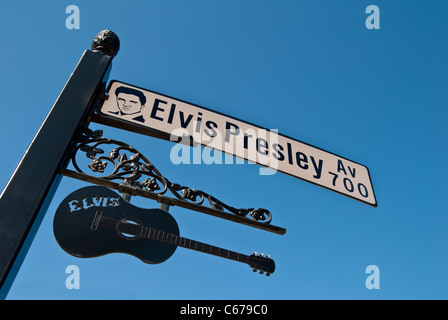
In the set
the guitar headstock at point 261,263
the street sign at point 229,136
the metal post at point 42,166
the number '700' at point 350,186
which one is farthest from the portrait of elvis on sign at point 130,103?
the number '700' at point 350,186

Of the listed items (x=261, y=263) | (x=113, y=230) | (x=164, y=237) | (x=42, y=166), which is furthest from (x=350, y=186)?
(x=42, y=166)

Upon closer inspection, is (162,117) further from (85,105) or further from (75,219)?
(75,219)

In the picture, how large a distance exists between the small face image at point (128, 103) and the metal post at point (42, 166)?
15cm

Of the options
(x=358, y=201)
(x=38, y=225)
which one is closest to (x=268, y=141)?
(x=358, y=201)

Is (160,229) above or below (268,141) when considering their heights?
below

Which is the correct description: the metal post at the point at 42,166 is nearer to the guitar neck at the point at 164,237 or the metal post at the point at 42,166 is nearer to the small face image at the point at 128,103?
the small face image at the point at 128,103

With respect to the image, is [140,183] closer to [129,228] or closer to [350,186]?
[129,228]

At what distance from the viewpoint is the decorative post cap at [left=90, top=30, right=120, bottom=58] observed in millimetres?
2127

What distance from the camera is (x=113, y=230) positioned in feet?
5.33

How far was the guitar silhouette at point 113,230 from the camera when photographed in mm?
1598

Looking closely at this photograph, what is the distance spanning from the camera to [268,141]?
224 centimetres
